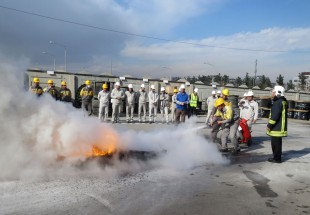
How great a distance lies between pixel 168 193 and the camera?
5.87 meters

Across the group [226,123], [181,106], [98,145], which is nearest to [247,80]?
[181,106]

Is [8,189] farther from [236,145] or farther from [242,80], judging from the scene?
[242,80]

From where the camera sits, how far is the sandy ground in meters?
5.05

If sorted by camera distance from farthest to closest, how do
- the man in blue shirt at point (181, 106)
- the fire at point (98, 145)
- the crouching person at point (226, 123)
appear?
the man in blue shirt at point (181, 106) < the crouching person at point (226, 123) < the fire at point (98, 145)

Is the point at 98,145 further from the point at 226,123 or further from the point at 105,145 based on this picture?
the point at 226,123

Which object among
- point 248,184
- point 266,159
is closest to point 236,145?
point 266,159

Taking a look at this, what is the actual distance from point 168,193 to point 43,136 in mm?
2776

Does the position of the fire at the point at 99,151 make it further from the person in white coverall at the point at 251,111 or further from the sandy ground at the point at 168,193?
the person in white coverall at the point at 251,111

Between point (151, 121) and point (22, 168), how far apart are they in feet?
42.0

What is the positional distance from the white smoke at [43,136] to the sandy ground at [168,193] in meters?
0.41

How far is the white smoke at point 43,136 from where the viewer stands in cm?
645

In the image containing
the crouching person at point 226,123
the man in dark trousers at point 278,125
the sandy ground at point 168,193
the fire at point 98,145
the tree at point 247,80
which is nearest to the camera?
the sandy ground at point 168,193

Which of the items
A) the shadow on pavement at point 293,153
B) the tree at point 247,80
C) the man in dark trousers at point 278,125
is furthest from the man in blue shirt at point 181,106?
the tree at point 247,80

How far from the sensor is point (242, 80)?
269ft
